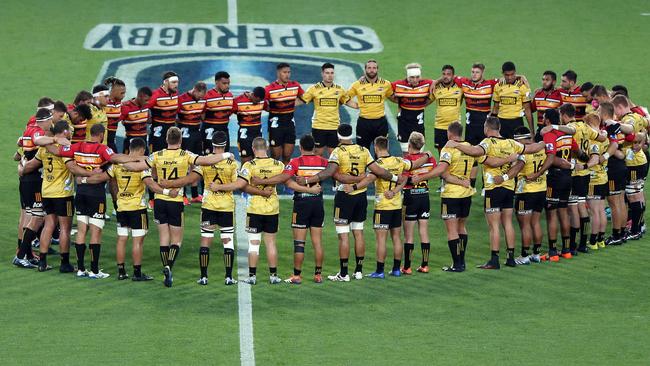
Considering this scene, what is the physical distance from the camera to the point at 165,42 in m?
32.5

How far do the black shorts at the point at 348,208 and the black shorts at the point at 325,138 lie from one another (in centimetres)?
508

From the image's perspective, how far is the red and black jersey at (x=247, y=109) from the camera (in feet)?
74.6

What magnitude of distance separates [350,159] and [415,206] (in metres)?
1.32

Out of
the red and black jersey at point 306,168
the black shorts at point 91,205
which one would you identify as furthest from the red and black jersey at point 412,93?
the black shorts at point 91,205

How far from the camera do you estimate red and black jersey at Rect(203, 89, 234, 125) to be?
2261cm

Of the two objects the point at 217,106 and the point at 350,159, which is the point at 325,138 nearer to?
the point at 217,106

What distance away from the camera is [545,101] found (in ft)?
77.1

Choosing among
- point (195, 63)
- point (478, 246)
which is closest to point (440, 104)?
point (478, 246)

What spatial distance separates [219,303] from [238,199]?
5833 millimetres

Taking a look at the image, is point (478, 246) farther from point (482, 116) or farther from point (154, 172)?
point (154, 172)

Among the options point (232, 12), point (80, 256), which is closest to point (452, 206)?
point (80, 256)

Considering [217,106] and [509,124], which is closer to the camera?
[217,106]

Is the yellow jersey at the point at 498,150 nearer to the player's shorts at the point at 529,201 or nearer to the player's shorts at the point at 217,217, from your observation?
the player's shorts at the point at 529,201

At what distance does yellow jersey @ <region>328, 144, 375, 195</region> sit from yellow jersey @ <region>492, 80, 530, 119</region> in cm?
617
